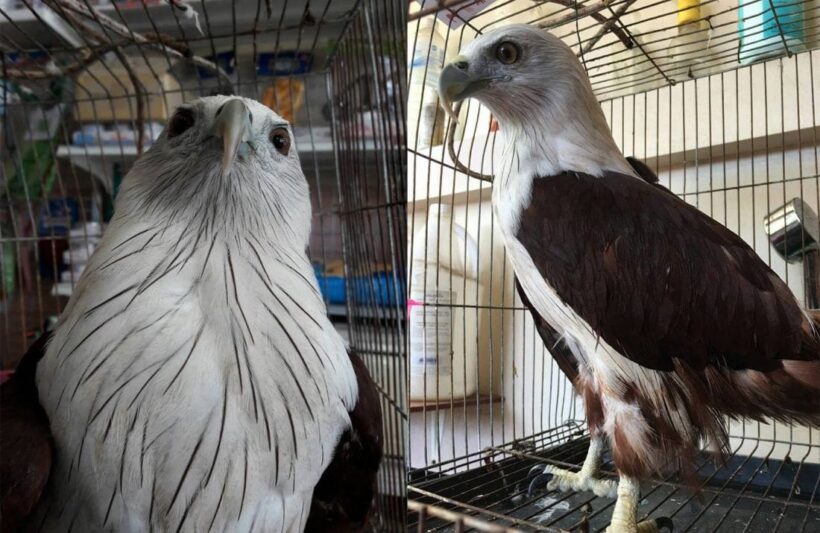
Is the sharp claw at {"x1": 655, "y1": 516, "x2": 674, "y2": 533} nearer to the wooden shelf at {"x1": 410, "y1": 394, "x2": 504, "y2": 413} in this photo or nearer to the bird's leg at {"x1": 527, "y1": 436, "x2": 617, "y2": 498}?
the bird's leg at {"x1": 527, "y1": 436, "x2": 617, "y2": 498}

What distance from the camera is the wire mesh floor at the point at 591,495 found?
0.40 m

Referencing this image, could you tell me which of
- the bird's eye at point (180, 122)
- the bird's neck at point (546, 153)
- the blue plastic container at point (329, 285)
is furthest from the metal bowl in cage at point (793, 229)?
the bird's eye at point (180, 122)

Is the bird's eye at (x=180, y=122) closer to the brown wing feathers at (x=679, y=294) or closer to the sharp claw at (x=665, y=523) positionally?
the brown wing feathers at (x=679, y=294)

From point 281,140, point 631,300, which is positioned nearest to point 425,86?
point 281,140

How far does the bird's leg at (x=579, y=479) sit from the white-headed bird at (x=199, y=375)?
130 mm

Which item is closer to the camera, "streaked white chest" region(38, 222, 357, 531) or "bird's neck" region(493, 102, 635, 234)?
"streaked white chest" region(38, 222, 357, 531)

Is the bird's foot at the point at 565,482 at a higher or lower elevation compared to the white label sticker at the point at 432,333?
lower

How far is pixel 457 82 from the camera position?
0.44 meters

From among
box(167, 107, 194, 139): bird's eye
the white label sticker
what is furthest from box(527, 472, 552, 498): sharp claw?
box(167, 107, 194, 139): bird's eye

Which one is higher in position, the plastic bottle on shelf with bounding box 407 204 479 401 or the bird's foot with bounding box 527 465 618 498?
the plastic bottle on shelf with bounding box 407 204 479 401

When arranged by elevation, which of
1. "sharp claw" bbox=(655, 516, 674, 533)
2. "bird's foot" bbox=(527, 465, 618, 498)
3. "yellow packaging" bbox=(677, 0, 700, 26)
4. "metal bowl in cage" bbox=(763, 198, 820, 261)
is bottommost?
"sharp claw" bbox=(655, 516, 674, 533)

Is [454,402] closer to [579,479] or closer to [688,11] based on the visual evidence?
[579,479]

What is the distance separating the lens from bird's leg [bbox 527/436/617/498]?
16.1 inches

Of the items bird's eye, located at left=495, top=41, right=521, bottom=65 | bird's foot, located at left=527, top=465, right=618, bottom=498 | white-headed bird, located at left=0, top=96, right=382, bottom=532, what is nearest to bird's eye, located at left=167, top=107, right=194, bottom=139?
white-headed bird, located at left=0, top=96, right=382, bottom=532
